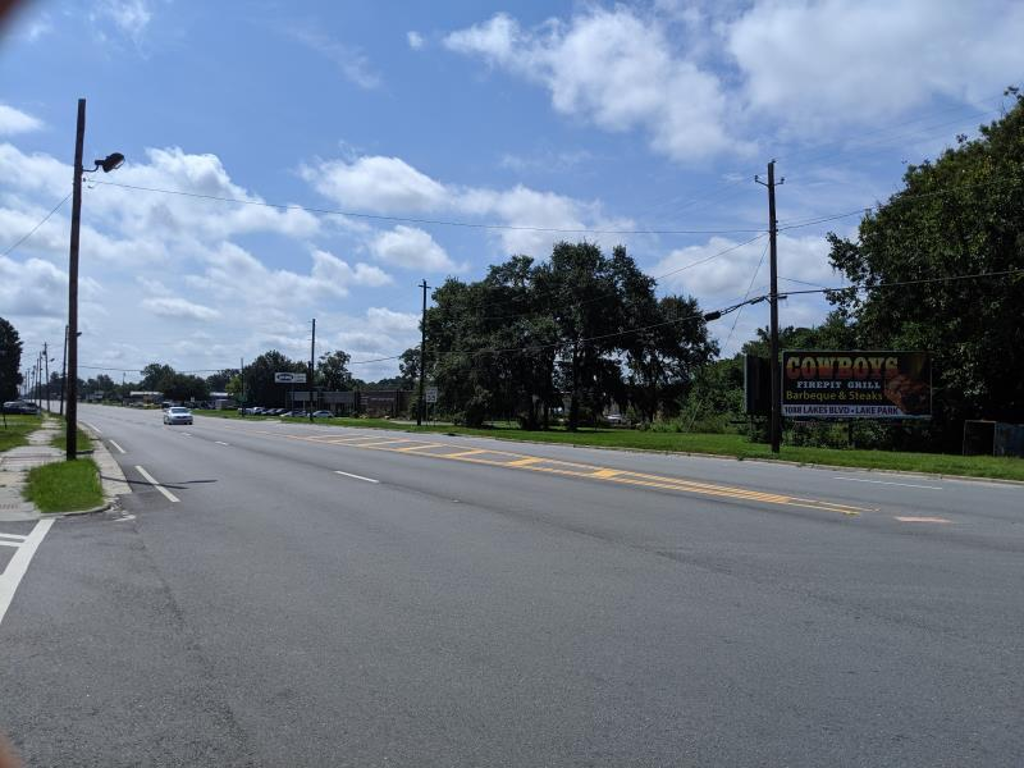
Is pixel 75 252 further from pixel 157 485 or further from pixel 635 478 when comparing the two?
pixel 635 478

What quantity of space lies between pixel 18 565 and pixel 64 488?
24.4 ft

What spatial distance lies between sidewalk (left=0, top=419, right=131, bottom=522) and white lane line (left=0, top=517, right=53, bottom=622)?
167cm

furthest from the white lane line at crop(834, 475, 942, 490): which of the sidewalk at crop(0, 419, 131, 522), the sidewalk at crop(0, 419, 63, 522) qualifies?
the sidewalk at crop(0, 419, 63, 522)

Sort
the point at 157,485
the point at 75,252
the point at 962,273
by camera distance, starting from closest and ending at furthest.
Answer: the point at 157,485 → the point at 75,252 → the point at 962,273

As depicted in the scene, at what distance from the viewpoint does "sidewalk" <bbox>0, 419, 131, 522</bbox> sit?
1305 centimetres

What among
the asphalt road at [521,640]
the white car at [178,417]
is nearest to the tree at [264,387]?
the white car at [178,417]

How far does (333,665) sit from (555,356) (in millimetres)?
60358

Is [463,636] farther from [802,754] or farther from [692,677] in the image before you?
[802,754]

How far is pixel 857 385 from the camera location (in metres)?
33.6

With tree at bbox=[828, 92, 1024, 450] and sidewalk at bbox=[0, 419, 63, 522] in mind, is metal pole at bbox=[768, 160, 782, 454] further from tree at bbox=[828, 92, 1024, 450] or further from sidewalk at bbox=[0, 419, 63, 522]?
sidewalk at bbox=[0, 419, 63, 522]

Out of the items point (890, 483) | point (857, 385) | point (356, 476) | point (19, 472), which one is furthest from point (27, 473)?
point (857, 385)

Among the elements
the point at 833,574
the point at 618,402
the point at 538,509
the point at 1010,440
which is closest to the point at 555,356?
the point at 618,402

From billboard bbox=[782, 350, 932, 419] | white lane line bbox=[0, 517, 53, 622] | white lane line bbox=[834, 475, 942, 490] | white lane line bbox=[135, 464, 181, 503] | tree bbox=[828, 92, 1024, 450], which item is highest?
tree bbox=[828, 92, 1024, 450]

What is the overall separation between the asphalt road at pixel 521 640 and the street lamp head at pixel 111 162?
42.1ft
